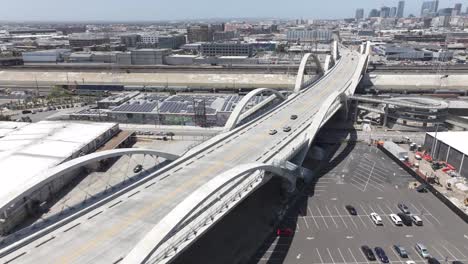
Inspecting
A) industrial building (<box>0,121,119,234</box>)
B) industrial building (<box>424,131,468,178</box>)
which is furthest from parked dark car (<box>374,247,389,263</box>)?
industrial building (<box>0,121,119,234</box>)

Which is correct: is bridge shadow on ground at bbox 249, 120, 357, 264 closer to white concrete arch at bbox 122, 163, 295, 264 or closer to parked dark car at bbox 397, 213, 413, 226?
white concrete arch at bbox 122, 163, 295, 264

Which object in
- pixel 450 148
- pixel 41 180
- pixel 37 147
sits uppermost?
pixel 41 180

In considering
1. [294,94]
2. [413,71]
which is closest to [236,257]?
[294,94]

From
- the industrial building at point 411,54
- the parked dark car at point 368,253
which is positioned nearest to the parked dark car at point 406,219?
the parked dark car at point 368,253

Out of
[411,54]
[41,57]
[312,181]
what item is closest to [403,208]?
[312,181]

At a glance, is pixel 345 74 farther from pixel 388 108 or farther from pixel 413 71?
pixel 413 71

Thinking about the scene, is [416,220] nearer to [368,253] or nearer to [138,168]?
[368,253]

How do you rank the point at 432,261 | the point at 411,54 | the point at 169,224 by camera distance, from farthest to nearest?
the point at 411,54 → the point at 432,261 → the point at 169,224
